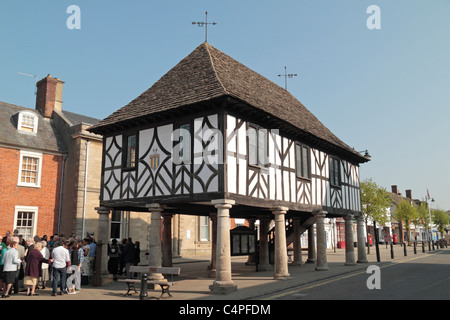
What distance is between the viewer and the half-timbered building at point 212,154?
12.3 meters

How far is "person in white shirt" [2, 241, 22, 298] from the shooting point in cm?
1091

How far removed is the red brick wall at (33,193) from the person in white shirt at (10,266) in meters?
10.7

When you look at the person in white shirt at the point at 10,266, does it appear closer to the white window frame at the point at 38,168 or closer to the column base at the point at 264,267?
the column base at the point at 264,267

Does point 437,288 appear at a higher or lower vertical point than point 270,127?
lower

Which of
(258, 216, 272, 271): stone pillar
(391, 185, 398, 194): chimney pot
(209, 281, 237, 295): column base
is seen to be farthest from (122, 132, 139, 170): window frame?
(391, 185, 398, 194): chimney pot

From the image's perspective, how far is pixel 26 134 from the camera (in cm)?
2275

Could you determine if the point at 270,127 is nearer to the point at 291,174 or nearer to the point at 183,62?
the point at 291,174

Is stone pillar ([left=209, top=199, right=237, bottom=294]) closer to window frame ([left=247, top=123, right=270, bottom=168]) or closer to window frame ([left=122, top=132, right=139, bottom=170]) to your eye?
window frame ([left=247, top=123, right=270, bottom=168])

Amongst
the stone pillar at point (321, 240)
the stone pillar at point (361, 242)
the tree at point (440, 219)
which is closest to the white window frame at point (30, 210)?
the stone pillar at point (321, 240)
